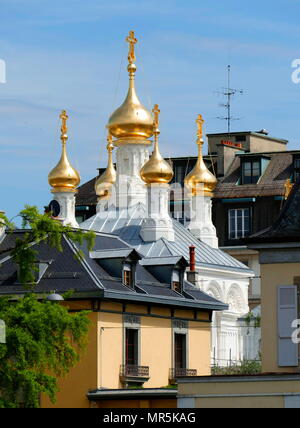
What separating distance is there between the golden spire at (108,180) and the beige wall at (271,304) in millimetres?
52021

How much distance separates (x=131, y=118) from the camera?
8675 centimetres

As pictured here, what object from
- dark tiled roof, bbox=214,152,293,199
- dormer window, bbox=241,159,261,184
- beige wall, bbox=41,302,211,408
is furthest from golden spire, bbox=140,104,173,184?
beige wall, bbox=41,302,211,408

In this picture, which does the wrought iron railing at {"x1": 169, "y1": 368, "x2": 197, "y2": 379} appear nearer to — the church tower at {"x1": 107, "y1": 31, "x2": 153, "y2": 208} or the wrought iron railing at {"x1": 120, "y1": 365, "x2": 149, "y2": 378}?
the wrought iron railing at {"x1": 120, "y1": 365, "x2": 149, "y2": 378}

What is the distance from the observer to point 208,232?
90.9 m

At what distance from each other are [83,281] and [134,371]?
124 inches

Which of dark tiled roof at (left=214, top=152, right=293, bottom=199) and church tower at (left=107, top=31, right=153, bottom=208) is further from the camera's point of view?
dark tiled roof at (left=214, top=152, right=293, bottom=199)

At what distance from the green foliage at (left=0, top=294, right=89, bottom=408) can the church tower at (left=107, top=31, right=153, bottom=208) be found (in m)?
41.7

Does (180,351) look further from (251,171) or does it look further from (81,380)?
(251,171)

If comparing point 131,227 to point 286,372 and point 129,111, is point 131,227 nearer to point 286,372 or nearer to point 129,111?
point 129,111

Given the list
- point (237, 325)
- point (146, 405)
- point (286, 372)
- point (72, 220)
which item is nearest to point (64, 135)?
point (72, 220)

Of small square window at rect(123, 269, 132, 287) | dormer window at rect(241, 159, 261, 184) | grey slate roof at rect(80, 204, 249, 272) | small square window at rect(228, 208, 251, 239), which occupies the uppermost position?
dormer window at rect(241, 159, 261, 184)

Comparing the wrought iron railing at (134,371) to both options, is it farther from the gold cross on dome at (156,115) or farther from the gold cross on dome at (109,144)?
the gold cross on dome at (109,144)

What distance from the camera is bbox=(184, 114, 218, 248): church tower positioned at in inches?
3602

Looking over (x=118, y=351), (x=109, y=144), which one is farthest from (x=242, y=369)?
(x=109, y=144)
